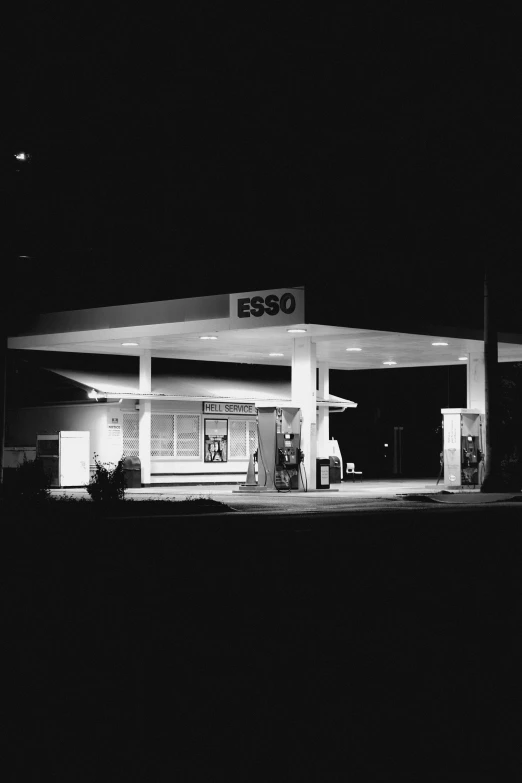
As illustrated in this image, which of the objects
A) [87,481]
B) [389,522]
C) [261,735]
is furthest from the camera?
[87,481]

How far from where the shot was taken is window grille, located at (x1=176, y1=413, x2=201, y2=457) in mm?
41406

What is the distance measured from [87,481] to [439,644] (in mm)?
29794

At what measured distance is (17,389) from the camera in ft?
138

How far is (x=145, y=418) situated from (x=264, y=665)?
103 ft

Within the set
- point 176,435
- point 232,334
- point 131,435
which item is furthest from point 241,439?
point 232,334

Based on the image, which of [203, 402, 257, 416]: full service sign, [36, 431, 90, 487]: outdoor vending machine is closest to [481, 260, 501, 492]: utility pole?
[203, 402, 257, 416]: full service sign

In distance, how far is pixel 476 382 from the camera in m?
40.2

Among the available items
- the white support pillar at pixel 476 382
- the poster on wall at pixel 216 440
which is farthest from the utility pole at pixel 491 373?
the poster on wall at pixel 216 440

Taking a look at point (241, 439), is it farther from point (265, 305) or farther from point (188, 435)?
point (265, 305)

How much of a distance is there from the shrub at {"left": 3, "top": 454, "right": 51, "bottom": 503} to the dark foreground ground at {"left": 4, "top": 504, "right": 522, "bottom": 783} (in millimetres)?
9745

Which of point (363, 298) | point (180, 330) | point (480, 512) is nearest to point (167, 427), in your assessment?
point (180, 330)

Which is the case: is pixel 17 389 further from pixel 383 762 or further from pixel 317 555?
pixel 383 762

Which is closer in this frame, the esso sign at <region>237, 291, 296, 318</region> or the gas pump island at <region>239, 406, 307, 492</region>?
the esso sign at <region>237, 291, 296, 318</region>

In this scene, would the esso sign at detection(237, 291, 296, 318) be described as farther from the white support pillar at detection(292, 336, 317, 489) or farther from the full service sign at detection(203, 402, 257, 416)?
the full service sign at detection(203, 402, 257, 416)
